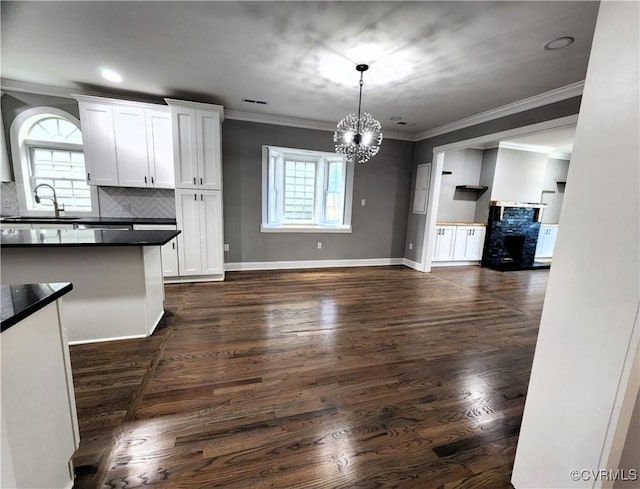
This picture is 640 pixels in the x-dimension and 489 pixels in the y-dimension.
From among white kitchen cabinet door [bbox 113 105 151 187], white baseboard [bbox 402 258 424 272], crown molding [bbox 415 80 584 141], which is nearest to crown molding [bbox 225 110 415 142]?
crown molding [bbox 415 80 584 141]

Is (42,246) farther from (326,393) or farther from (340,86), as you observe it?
(340,86)

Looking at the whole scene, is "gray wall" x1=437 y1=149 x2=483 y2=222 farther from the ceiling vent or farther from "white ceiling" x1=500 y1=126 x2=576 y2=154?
the ceiling vent

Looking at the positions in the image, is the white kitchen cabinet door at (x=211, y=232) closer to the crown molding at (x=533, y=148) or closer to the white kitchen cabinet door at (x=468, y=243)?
the white kitchen cabinet door at (x=468, y=243)

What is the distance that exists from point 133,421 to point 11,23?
3123 millimetres

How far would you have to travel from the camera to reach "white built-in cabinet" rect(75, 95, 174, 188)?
3.58m

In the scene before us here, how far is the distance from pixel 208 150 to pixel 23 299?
3236 mm

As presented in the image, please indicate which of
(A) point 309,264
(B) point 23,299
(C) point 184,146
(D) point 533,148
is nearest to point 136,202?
(C) point 184,146

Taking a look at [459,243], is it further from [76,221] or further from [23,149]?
[23,149]

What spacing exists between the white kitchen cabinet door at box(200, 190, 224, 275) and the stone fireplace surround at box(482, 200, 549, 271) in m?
5.31

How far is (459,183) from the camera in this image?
240 inches

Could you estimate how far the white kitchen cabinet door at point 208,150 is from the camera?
375 centimetres

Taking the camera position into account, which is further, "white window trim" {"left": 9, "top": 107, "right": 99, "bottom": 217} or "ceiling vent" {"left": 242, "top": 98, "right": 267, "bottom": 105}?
"ceiling vent" {"left": 242, "top": 98, "right": 267, "bottom": 105}

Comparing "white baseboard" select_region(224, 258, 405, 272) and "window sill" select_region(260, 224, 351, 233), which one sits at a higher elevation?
"window sill" select_region(260, 224, 351, 233)

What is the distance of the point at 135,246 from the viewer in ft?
7.48
